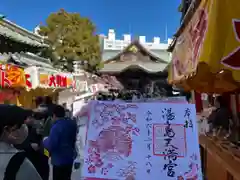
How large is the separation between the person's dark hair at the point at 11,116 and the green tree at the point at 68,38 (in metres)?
17.7

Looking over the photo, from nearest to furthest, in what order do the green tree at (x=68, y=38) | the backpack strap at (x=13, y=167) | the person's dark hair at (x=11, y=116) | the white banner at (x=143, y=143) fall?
the person's dark hair at (x=11, y=116) < the backpack strap at (x=13, y=167) < the white banner at (x=143, y=143) < the green tree at (x=68, y=38)

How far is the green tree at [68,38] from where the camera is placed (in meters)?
20.9

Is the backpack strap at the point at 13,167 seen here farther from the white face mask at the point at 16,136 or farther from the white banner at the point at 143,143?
the white banner at the point at 143,143

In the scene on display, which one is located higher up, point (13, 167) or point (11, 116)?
point (11, 116)

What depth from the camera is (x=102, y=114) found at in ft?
9.51

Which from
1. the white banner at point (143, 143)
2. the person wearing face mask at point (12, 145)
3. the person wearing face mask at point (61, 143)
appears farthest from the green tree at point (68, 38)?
the person wearing face mask at point (12, 145)

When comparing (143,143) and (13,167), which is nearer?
(13,167)

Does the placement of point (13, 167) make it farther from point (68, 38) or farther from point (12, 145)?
point (68, 38)

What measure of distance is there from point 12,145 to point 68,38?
18940 mm

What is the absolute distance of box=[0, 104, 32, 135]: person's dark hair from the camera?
237cm

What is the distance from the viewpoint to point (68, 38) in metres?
21.0

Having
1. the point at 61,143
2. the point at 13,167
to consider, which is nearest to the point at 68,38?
the point at 61,143

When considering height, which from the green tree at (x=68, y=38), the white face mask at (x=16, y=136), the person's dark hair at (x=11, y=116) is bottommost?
the white face mask at (x=16, y=136)

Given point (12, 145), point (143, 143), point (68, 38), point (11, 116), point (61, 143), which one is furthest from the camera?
point (68, 38)
